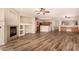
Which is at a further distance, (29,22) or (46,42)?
(29,22)

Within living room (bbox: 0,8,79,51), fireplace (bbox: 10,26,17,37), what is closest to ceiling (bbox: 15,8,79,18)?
living room (bbox: 0,8,79,51)

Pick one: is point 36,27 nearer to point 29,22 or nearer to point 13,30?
point 29,22

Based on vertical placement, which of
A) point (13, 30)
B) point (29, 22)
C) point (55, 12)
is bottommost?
point (13, 30)

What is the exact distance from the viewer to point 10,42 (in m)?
1.23

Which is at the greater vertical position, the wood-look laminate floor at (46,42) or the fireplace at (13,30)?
the fireplace at (13,30)

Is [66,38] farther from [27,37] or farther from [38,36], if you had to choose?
[27,37]

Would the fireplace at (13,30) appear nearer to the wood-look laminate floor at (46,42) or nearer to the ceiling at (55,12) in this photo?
the wood-look laminate floor at (46,42)

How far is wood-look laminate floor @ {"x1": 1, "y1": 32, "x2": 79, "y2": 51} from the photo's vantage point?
1.19m

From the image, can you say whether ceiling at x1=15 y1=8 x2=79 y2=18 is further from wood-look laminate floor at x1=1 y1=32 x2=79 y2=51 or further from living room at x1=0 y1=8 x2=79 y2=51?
wood-look laminate floor at x1=1 y1=32 x2=79 y2=51

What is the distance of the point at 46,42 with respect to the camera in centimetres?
128

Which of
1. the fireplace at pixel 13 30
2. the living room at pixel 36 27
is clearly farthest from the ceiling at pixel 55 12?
the fireplace at pixel 13 30

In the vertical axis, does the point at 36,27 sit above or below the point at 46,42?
above

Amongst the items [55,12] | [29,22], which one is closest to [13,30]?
[29,22]

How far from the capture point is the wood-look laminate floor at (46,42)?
1.19 meters
